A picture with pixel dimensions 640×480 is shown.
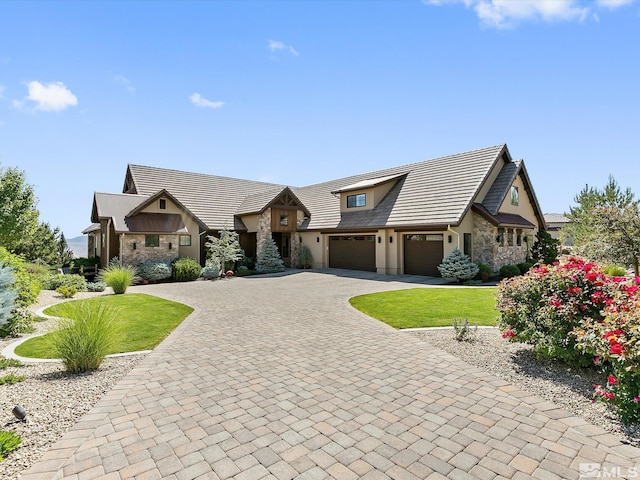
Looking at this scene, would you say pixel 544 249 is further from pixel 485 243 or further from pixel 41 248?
pixel 41 248

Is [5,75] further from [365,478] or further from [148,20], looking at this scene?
[365,478]

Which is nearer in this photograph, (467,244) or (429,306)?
(429,306)

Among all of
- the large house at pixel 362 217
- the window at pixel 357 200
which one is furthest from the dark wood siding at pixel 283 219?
the window at pixel 357 200

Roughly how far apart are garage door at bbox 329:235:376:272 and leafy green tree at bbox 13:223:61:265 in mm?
23726

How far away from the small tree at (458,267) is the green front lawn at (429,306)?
2.52 m

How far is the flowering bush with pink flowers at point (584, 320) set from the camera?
412 centimetres

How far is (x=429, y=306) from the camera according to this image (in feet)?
38.0

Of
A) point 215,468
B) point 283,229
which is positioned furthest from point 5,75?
point 283,229

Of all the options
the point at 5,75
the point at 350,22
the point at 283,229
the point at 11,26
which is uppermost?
the point at 350,22

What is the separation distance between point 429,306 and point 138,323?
30.8 feet

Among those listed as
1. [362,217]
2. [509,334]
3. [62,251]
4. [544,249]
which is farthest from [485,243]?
[62,251]

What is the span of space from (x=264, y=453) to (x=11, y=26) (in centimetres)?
1227

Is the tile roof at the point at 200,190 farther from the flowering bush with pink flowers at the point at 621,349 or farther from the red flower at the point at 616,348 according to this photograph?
the red flower at the point at 616,348

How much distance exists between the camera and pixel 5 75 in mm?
9945
